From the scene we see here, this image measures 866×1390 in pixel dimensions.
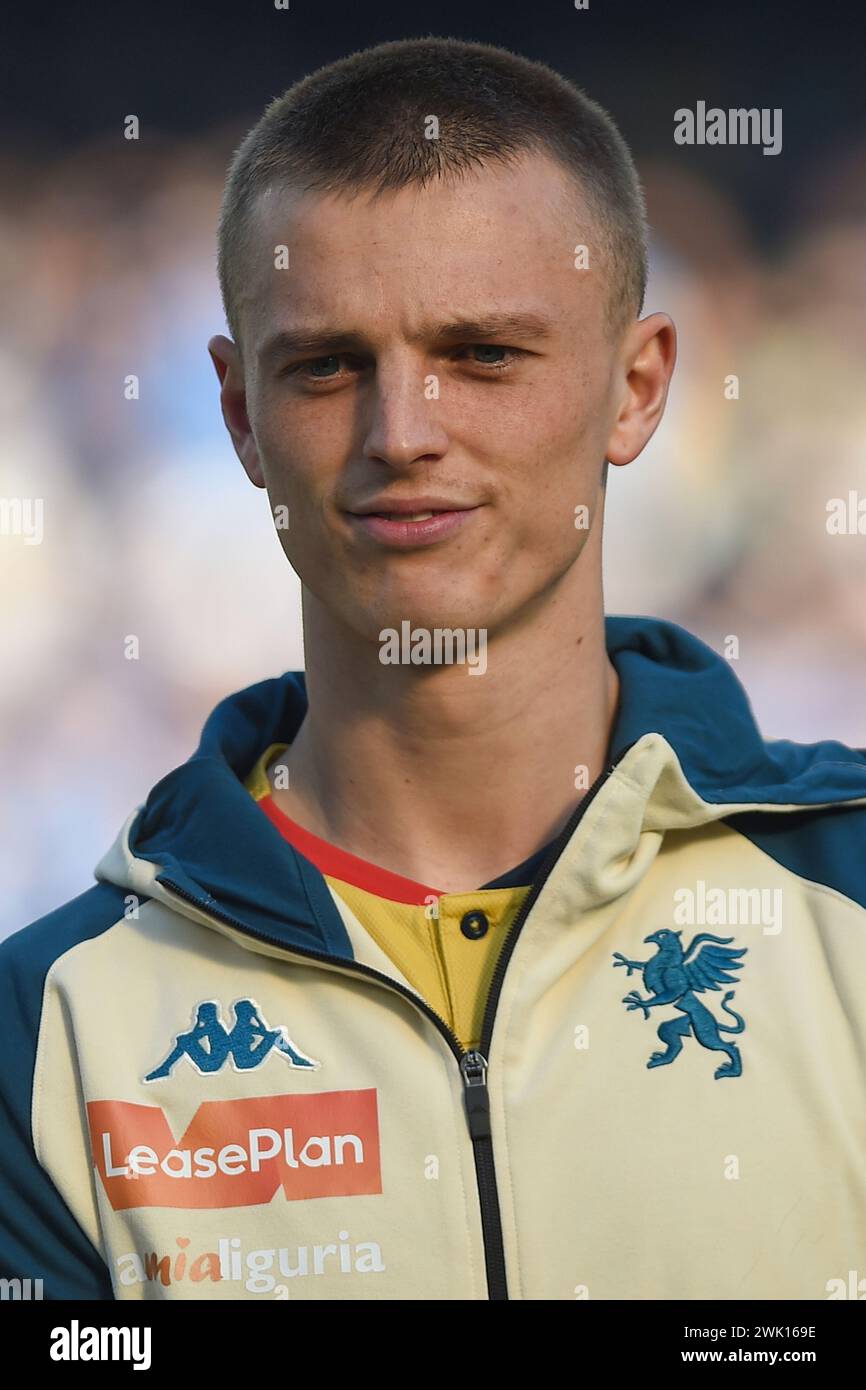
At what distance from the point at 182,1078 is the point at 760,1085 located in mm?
536

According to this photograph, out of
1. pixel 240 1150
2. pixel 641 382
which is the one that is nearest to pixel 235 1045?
pixel 240 1150

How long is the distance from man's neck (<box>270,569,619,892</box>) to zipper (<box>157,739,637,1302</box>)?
0.10 m

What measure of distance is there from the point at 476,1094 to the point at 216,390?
2878mm

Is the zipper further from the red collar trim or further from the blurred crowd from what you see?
the blurred crowd

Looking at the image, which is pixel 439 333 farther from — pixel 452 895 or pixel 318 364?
pixel 452 895

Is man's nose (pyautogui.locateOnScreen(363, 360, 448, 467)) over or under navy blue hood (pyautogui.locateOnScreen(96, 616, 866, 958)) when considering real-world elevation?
over

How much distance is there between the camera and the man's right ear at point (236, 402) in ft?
5.98

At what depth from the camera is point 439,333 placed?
5.25ft

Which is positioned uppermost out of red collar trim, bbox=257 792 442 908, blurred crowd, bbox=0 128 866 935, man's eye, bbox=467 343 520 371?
blurred crowd, bbox=0 128 866 935

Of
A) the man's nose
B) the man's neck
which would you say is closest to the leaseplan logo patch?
the man's neck

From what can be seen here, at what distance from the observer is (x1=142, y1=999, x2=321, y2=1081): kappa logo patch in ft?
5.32

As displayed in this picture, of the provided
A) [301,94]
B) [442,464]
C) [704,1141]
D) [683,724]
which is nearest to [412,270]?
[442,464]

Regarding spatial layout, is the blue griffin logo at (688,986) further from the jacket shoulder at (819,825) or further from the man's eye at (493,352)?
the man's eye at (493,352)

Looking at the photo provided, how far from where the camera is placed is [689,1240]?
1521mm
